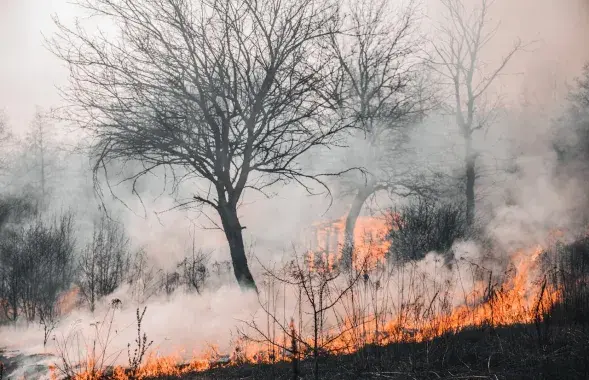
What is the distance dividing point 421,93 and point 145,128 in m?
11.8

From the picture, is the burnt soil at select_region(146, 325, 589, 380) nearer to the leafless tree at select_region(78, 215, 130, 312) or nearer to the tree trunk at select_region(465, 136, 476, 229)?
the leafless tree at select_region(78, 215, 130, 312)

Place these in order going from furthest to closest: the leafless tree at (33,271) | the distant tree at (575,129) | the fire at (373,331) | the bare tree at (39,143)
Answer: the bare tree at (39,143), the distant tree at (575,129), the leafless tree at (33,271), the fire at (373,331)

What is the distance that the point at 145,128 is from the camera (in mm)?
5750

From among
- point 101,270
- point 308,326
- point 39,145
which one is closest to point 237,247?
point 308,326

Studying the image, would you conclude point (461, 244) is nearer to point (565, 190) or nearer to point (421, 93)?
point (421, 93)

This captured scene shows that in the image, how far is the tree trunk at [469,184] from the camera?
13867 millimetres

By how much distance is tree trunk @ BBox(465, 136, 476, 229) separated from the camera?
13867mm

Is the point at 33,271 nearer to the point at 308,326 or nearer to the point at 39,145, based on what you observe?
the point at 308,326

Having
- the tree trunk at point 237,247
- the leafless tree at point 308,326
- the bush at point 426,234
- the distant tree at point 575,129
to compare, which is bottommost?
the leafless tree at point 308,326

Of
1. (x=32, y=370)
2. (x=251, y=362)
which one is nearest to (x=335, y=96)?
(x=251, y=362)

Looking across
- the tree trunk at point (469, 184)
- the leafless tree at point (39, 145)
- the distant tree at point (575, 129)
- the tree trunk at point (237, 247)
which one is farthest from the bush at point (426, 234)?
the leafless tree at point (39, 145)

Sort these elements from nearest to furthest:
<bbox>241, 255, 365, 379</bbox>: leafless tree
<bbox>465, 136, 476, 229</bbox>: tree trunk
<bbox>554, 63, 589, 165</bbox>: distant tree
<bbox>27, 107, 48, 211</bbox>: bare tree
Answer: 1. <bbox>241, 255, 365, 379</bbox>: leafless tree
2. <bbox>465, 136, 476, 229</bbox>: tree trunk
3. <bbox>554, 63, 589, 165</bbox>: distant tree
4. <bbox>27, 107, 48, 211</bbox>: bare tree

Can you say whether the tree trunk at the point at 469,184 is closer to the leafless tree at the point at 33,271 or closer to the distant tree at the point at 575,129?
the distant tree at the point at 575,129

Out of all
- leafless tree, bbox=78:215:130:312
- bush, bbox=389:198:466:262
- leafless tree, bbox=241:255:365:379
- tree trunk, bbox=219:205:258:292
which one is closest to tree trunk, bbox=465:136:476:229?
bush, bbox=389:198:466:262
